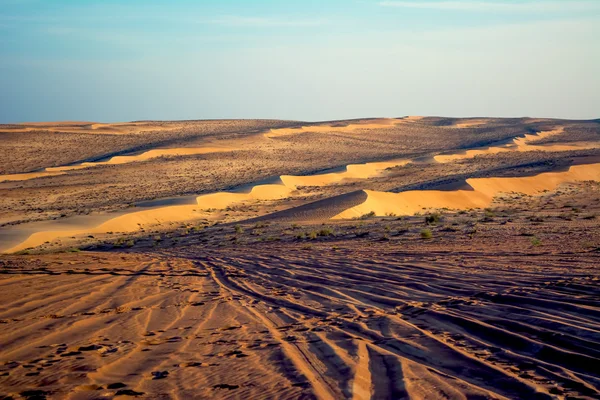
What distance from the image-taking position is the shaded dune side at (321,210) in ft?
85.3

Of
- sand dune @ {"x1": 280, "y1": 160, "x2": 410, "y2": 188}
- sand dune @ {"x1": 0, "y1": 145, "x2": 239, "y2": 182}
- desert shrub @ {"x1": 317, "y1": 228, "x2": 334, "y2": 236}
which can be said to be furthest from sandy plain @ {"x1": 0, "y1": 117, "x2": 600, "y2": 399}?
sand dune @ {"x1": 0, "y1": 145, "x2": 239, "y2": 182}

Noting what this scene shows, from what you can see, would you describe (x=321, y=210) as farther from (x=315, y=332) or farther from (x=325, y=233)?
(x=315, y=332)

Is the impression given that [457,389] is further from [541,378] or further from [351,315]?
[351,315]

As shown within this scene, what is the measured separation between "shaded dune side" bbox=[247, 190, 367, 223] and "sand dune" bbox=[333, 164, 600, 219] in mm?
421

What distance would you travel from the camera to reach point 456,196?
1226 inches

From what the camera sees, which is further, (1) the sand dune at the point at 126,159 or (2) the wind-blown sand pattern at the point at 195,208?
(1) the sand dune at the point at 126,159

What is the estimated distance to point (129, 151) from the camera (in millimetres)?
68625

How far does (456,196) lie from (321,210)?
8121mm

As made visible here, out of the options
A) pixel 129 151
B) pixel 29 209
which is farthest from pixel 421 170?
pixel 129 151

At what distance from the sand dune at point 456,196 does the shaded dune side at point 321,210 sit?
1.38 feet

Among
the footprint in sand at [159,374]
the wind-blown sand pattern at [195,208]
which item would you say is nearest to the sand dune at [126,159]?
the wind-blown sand pattern at [195,208]

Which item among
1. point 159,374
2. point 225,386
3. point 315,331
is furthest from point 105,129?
point 225,386

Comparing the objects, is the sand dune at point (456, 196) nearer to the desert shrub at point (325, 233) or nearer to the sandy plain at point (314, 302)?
the sandy plain at point (314, 302)

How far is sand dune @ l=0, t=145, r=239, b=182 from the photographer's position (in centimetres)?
5115
